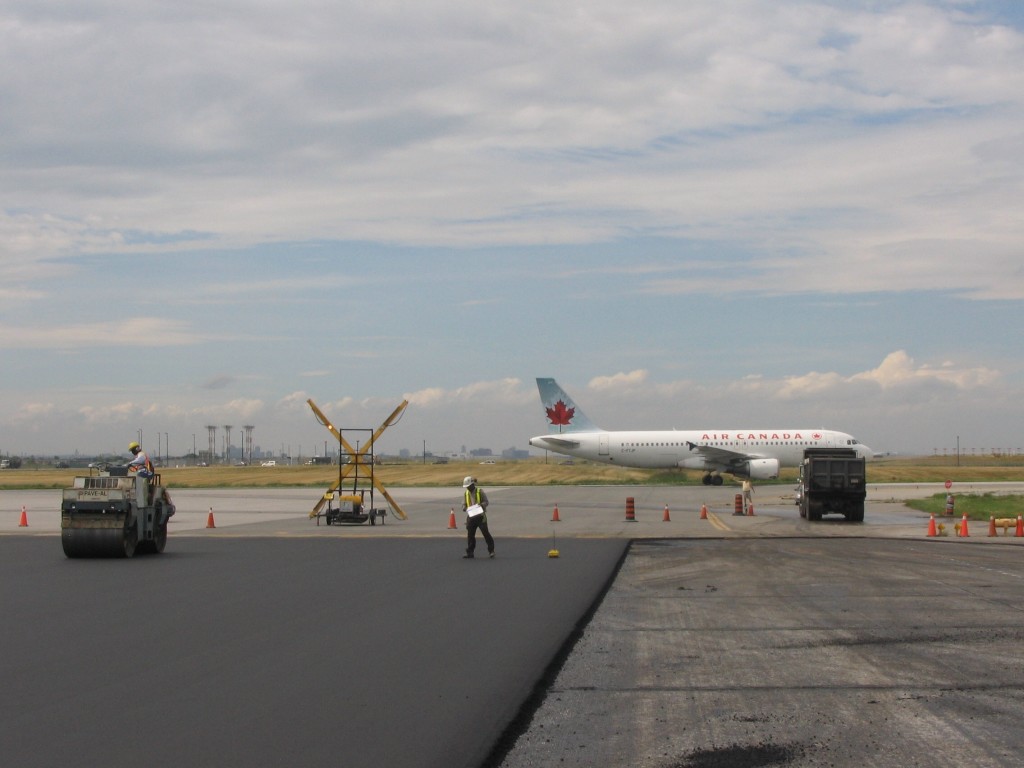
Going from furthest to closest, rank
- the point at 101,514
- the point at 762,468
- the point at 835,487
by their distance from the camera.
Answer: the point at 762,468, the point at 835,487, the point at 101,514

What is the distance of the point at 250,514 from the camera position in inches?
1718

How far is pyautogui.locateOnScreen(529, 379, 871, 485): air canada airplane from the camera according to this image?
70550 millimetres

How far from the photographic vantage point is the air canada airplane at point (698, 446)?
70.6 meters

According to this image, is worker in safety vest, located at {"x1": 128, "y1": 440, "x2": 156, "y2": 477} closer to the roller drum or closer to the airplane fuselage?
the roller drum

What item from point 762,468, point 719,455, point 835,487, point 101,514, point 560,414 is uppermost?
point 560,414

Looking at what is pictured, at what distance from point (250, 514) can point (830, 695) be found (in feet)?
118

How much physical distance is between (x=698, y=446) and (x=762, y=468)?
4.84 metres

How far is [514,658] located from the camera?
457 inches

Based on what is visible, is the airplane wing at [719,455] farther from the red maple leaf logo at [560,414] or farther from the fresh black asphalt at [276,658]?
the fresh black asphalt at [276,658]

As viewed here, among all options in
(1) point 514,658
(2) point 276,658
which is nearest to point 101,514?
(2) point 276,658

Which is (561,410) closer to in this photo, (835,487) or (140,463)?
(835,487)

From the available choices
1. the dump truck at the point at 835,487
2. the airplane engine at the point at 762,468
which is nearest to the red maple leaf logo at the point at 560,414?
the airplane engine at the point at 762,468

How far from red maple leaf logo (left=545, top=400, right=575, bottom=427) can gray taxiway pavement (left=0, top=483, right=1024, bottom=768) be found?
49695mm

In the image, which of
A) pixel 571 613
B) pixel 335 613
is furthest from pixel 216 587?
pixel 571 613
